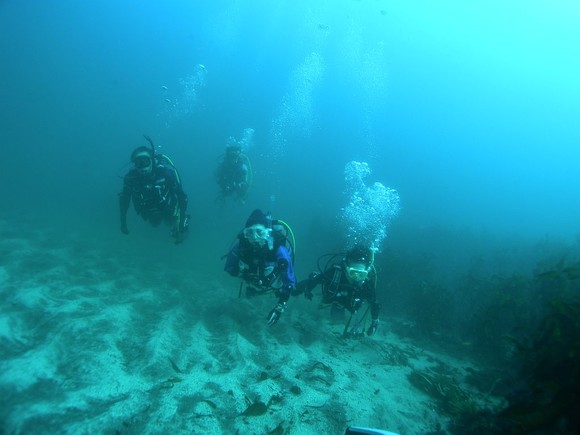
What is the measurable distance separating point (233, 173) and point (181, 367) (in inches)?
386

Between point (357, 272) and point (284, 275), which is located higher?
point (357, 272)

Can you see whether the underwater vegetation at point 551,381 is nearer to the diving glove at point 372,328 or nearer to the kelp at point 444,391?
the kelp at point 444,391

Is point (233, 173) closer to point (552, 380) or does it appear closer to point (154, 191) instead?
point (154, 191)

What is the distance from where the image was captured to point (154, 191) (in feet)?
25.8

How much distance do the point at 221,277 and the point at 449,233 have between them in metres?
14.4

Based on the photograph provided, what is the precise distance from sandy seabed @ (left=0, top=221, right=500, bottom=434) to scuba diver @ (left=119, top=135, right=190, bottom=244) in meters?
1.98

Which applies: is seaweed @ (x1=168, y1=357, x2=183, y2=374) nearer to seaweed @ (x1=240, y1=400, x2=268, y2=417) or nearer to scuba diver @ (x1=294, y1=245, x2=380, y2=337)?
seaweed @ (x1=240, y1=400, x2=268, y2=417)

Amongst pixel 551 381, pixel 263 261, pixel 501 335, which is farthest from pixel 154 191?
pixel 501 335

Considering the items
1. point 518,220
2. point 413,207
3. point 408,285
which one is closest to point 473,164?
point 518,220

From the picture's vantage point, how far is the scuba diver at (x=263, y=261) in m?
6.27

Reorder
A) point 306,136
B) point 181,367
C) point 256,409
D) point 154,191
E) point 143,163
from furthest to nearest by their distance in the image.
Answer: point 306,136 → point 154,191 → point 143,163 → point 181,367 → point 256,409

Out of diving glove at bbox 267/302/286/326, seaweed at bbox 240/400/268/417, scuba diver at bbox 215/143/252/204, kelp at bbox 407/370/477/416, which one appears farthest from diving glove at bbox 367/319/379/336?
scuba diver at bbox 215/143/252/204

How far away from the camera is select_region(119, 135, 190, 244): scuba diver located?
779cm

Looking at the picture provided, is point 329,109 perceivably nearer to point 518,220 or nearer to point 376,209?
point 518,220
